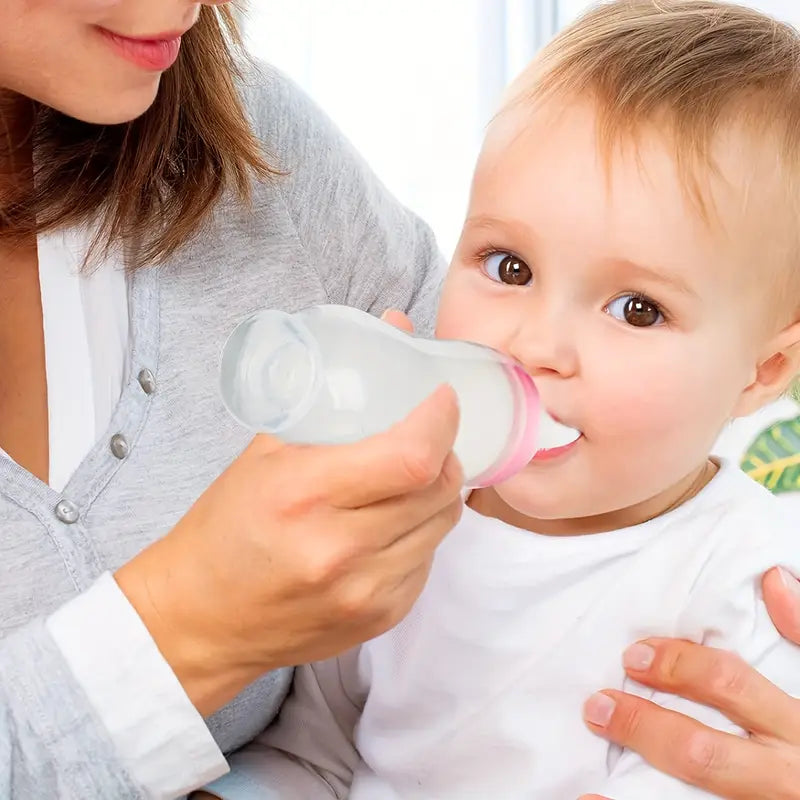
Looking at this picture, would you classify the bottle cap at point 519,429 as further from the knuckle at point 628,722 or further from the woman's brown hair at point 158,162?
the woman's brown hair at point 158,162

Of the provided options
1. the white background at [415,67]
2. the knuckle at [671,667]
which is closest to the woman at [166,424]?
the knuckle at [671,667]

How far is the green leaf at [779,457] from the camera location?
1.82m

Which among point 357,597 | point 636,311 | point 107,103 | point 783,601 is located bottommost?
point 783,601

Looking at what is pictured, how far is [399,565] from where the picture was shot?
2.83 ft

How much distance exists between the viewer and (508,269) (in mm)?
1115

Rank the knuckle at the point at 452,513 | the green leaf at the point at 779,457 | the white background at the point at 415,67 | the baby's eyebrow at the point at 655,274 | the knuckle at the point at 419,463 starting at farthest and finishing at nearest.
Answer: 1. the white background at the point at 415,67
2. the green leaf at the point at 779,457
3. the baby's eyebrow at the point at 655,274
4. the knuckle at the point at 452,513
5. the knuckle at the point at 419,463

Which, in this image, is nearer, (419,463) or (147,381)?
(419,463)

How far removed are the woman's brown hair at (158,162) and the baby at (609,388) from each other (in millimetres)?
332

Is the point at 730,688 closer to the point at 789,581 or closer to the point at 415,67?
the point at 789,581

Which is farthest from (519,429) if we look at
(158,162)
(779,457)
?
(779,457)

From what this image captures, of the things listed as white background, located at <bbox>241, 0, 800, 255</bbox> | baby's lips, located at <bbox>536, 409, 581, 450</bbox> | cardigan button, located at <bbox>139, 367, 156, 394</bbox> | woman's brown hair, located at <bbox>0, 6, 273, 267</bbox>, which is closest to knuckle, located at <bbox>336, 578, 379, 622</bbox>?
baby's lips, located at <bbox>536, 409, 581, 450</bbox>

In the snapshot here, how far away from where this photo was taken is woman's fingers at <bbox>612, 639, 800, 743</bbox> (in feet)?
3.49

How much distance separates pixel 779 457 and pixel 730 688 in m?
0.83

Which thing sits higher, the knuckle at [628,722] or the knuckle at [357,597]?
the knuckle at [357,597]
